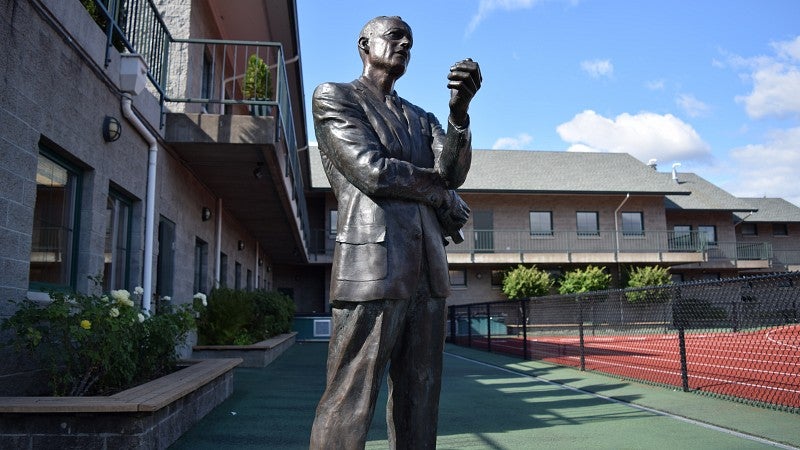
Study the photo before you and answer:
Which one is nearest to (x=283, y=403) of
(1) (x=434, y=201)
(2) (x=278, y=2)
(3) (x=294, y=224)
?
(1) (x=434, y=201)

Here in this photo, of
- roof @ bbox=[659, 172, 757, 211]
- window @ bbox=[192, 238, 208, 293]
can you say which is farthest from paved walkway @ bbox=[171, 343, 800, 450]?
roof @ bbox=[659, 172, 757, 211]

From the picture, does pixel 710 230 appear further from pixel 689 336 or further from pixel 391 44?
pixel 391 44

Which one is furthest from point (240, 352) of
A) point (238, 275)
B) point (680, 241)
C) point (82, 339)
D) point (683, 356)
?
point (680, 241)

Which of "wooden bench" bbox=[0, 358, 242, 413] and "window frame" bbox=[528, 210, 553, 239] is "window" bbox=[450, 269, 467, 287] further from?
"wooden bench" bbox=[0, 358, 242, 413]

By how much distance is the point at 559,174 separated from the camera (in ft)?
119

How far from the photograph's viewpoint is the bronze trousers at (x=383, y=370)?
249cm

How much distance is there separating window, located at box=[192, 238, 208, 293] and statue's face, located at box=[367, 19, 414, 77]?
9931 mm

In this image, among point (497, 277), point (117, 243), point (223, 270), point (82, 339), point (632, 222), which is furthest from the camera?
point (632, 222)

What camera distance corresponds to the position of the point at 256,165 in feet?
33.0

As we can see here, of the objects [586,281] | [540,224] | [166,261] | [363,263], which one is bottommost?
[363,263]

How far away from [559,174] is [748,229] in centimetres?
1583

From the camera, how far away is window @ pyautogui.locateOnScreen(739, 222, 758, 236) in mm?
42219

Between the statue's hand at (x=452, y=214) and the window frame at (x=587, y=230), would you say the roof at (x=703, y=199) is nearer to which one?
the window frame at (x=587, y=230)

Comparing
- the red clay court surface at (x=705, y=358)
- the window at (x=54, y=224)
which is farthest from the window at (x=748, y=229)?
the window at (x=54, y=224)
